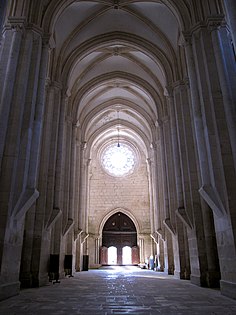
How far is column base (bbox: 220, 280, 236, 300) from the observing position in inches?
227

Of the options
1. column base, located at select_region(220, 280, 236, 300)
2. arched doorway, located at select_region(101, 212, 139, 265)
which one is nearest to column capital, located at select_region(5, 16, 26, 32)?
column base, located at select_region(220, 280, 236, 300)

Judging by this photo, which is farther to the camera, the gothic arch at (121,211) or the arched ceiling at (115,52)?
the gothic arch at (121,211)

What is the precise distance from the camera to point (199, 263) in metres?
8.71

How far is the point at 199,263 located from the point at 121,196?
56.4 ft

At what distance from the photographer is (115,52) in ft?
52.5

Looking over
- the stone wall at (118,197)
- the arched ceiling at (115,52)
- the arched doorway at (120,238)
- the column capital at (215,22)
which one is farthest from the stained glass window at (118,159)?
the column capital at (215,22)

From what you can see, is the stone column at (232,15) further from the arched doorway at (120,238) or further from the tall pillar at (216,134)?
the arched doorway at (120,238)

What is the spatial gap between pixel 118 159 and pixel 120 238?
7785 mm

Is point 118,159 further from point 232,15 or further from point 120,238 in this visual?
point 232,15

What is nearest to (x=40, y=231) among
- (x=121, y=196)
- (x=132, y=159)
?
(x=121, y=196)

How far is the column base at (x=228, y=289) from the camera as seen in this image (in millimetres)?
5762

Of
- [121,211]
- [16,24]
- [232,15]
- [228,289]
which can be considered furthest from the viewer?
[121,211]

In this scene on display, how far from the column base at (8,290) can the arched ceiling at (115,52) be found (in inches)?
341

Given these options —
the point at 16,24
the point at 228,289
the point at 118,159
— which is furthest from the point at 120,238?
the point at 16,24
